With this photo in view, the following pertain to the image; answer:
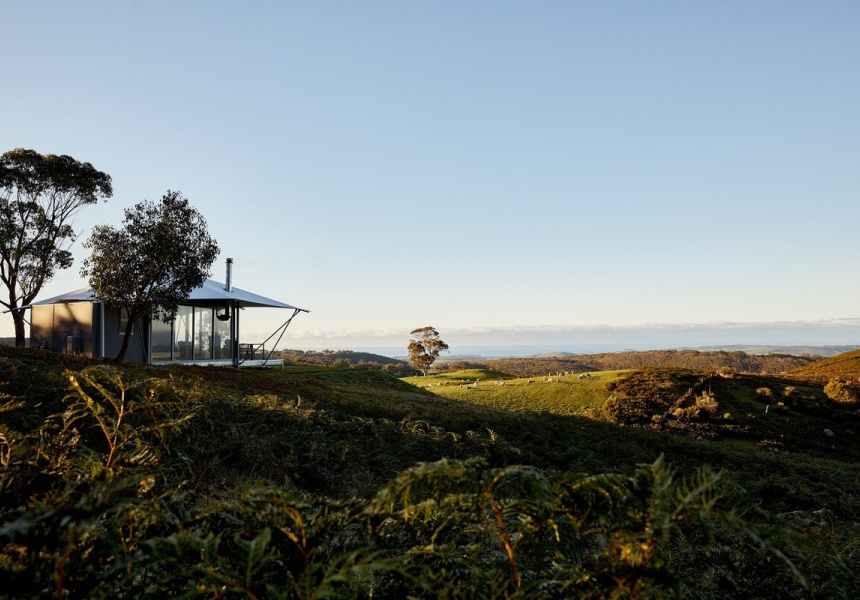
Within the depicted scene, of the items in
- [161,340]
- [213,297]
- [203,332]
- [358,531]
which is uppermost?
[213,297]

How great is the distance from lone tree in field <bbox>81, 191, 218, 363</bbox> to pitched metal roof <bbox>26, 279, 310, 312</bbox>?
2.11 m

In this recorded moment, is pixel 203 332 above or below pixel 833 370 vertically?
above

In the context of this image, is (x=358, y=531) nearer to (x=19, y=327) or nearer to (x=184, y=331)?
(x=184, y=331)

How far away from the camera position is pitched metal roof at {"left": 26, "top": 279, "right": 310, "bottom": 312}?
22047mm

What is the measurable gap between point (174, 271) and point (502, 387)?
12243mm

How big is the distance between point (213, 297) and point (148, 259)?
15.6 ft

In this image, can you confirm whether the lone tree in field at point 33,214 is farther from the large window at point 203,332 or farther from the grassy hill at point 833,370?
the grassy hill at point 833,370

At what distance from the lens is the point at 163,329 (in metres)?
22.9

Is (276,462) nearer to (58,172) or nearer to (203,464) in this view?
(203,464)

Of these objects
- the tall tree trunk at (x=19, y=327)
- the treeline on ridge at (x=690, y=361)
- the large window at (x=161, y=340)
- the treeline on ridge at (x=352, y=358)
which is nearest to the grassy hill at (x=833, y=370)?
the treeline on ridge at (x=690, y=361)

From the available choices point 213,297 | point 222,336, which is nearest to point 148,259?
point 213,297

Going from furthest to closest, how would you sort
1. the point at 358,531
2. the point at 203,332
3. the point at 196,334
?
the point at 203,332 → the point at 196,334 → the point at 358,531

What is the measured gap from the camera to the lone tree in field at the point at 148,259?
17875 mm

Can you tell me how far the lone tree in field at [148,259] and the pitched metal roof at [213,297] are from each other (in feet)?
6.91
